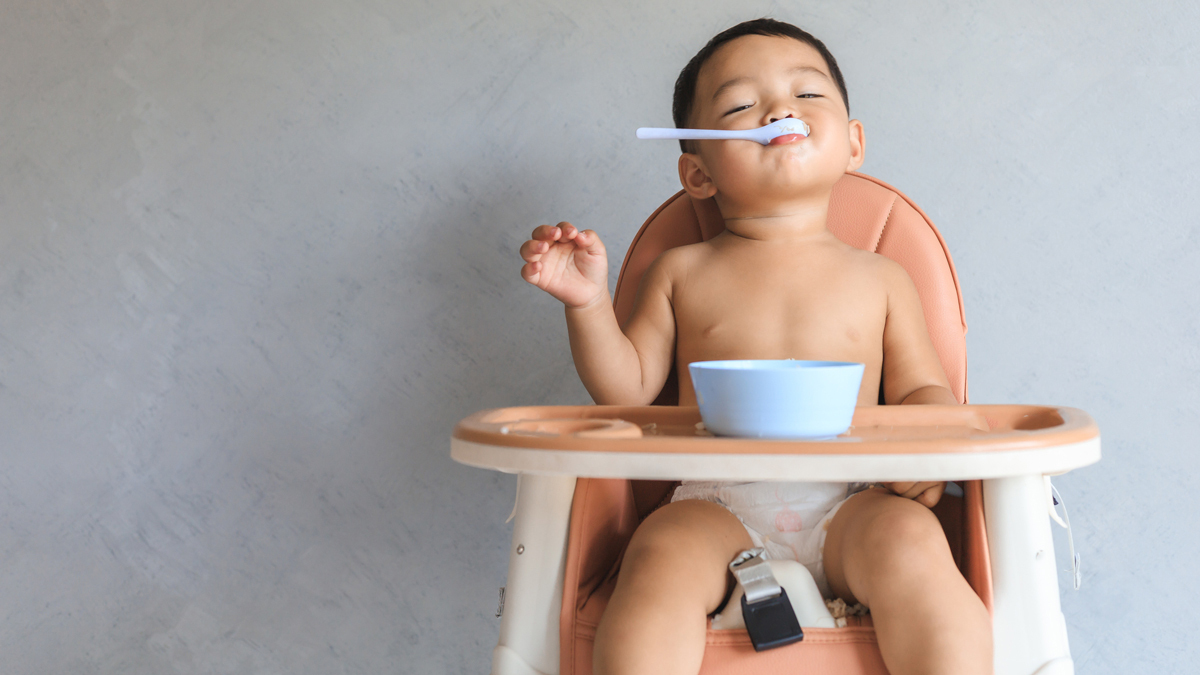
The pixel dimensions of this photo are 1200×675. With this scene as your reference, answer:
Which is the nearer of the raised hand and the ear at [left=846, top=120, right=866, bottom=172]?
the raised hand

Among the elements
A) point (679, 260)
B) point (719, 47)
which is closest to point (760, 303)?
point (679, 260)

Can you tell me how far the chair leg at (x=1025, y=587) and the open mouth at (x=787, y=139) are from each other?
45 centimetres

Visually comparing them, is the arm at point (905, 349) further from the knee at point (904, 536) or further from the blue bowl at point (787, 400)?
the blue bowl at point (787, 400)

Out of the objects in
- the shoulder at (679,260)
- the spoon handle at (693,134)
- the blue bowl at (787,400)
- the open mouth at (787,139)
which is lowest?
the blue bowl at (787,400)

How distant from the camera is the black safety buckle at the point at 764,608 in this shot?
0.68 metres

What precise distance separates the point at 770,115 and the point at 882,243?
0.72 ft

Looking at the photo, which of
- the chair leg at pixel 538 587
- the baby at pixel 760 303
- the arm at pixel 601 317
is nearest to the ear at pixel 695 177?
the baby at pixel 760 303

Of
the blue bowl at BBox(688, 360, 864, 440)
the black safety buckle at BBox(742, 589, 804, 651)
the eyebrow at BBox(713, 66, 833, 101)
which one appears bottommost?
the black safety buckle at BBox(742, 589, 804, 651)

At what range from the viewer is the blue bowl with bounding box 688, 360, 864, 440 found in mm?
593

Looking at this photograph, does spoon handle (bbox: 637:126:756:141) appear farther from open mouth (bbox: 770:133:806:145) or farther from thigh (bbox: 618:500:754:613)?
thigh (bbox: 618:500:754:613)

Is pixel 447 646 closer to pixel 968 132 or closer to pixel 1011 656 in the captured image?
pixel 1011 656

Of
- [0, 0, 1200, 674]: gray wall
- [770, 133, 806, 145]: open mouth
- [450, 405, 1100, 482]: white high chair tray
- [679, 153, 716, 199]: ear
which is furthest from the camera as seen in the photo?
[0, 0, 1200, 674]: gray wall

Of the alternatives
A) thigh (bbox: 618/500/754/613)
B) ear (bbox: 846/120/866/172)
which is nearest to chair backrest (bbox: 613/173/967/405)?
ear (bbox: 846/120/866/172)

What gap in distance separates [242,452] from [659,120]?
0.80 m
